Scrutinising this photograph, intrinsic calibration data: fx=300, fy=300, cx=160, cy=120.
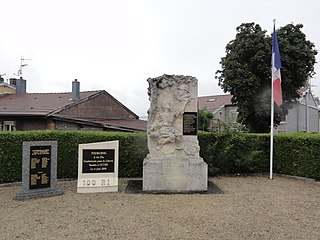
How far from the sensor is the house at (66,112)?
645 inches

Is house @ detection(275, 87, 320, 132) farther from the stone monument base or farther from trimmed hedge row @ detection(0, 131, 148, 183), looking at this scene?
the stone monument base

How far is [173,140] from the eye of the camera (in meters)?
7.81

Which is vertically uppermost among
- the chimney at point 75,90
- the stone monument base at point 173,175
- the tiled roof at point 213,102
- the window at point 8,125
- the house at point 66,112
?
the tiled roof at point 213,102

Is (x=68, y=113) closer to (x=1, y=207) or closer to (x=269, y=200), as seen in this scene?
(x=1, y=207)

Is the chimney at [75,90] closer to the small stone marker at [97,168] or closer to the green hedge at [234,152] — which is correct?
the green hedge at [234,152]

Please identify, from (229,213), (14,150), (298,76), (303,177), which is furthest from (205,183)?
(298,76)

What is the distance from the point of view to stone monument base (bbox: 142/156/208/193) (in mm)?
7605

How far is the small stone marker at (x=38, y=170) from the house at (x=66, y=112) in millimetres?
8849

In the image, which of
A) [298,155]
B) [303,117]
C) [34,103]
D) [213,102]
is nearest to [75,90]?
[34,103]

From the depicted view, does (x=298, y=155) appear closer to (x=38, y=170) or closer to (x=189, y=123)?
(x=189, y=123)

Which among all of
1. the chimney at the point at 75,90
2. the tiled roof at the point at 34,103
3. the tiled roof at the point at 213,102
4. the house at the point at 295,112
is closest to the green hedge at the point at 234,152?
the tiled roof at the point at 34,103

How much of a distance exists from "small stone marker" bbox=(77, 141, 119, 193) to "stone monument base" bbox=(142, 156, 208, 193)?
2.75 ft

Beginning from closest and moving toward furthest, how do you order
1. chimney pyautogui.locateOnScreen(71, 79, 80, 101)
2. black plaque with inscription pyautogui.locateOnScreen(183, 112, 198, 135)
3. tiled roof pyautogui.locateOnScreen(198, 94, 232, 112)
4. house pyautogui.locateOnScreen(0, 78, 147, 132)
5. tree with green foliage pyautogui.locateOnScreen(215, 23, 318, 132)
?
black plaque with inscription pyautogui.locateOnScreen(183, 112, 198, 135) → house pyautogui.locateOnScreen(0, 78, 147, 132) → tree with green foliage pyautogui.locateOnScreen(215, 23, 318, 132) → chimney pyautogui.locateOnScreen(71, 79, 80, 101) → tiled roof pyautogui.locateOnScreen(198, 94, 232, 112)

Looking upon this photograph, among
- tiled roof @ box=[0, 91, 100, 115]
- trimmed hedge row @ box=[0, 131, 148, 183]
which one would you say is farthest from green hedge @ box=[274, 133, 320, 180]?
tiled roof @ box=[0, 91, 100, 115]
